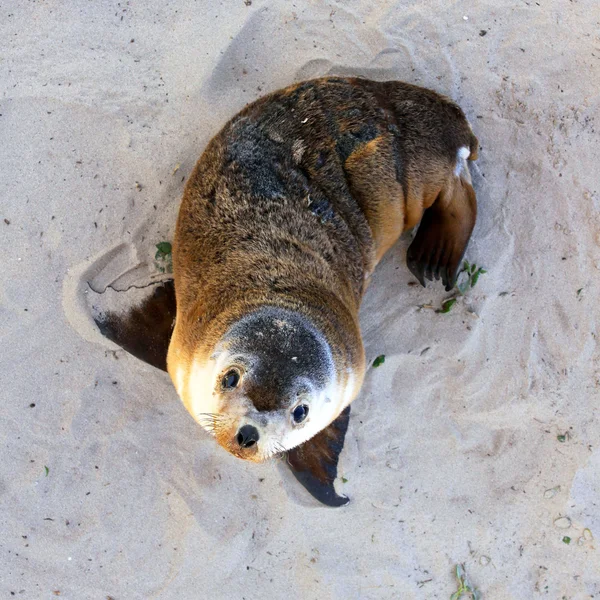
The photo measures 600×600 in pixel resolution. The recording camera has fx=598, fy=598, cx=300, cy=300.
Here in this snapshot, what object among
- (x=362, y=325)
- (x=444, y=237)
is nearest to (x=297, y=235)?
(x=362, y=325)

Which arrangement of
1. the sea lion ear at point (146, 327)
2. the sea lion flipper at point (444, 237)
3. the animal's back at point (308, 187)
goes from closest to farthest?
1. the animal's back at point (308, 187)
2. the sea lion ear at point (146, 327)
3. the sea lion flipper at point (444, 237)

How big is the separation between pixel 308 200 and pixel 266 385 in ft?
4.23

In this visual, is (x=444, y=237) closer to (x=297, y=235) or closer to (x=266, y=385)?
(x=297, y=235)

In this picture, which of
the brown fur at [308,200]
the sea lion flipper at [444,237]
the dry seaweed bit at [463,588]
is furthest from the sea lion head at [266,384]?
the dry seaweed bit at [463,588]

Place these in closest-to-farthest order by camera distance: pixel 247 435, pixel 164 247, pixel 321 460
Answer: pixel 247 435, pixel 321 460, pixel 164 247

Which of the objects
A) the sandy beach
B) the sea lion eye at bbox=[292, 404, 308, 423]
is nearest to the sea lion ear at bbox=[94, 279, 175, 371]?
the sandy beach

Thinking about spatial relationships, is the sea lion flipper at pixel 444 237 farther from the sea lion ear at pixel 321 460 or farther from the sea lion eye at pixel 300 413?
the sea lion eye at pixel 300 413

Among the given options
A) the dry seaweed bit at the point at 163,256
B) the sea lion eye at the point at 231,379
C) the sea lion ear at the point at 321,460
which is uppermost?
the sea lion eye at the point at 231,379

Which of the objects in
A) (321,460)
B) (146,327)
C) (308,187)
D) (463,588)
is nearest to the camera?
(308,187)

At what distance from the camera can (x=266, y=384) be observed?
89.7 inches

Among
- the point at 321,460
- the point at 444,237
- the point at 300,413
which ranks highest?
the point at 300,413

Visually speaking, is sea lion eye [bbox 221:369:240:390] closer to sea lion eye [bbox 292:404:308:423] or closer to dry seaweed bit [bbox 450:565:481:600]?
sea lion eye [bbox 292:404:308:423]

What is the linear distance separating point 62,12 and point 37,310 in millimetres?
2037

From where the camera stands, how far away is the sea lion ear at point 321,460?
388 centimetres
